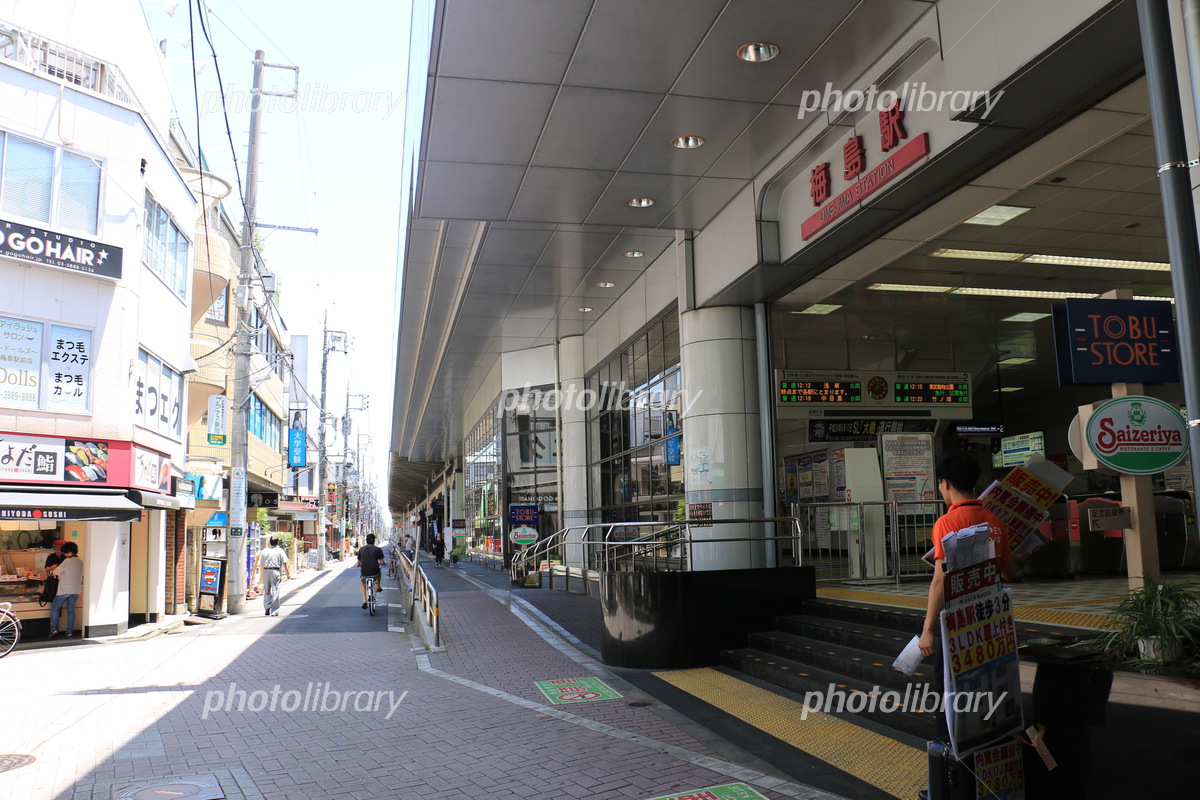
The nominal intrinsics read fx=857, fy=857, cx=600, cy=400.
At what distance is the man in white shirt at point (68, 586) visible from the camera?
14453 mm

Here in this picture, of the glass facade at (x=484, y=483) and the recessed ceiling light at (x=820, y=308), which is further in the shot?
the glass facade at (x=484, y=483)

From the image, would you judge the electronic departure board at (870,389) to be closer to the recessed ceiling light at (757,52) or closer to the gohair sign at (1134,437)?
the recessed ceiling light at (757,52)

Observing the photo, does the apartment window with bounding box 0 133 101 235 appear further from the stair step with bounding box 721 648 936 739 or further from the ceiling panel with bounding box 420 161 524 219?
the stair step with bounding box 721 648 936 739

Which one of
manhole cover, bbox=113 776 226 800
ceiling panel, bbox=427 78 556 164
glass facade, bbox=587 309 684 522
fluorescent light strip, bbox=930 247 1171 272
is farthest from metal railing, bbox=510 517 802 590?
manhole cover, bbox=113 776 226 800

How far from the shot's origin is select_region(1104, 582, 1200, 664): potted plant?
4523mm

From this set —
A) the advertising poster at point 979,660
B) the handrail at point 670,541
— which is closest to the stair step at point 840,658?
the handrail at point 670,541

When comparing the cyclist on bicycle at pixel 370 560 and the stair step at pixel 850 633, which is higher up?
the cyclist on bicycle at pixel 370 560

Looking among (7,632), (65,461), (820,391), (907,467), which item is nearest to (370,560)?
(65,461)

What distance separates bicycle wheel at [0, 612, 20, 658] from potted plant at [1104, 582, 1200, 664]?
1410 centimetres

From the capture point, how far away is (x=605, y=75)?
853cm

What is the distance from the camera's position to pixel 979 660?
152 inches

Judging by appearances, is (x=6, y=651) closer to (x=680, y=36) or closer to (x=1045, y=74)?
(x=680, y=36)

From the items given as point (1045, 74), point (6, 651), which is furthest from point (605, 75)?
point (6, 651)

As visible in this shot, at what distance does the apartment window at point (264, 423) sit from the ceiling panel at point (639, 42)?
25037 millimetres
